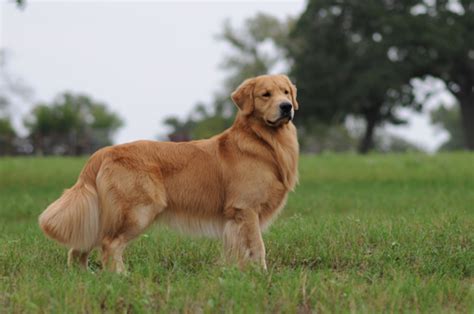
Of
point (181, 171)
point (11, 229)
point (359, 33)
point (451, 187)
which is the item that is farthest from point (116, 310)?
point (359, 33)

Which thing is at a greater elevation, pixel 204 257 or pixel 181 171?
pixel 181 171

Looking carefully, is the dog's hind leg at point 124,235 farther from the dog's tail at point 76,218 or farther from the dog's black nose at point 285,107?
the dog's black nose at point 285,107

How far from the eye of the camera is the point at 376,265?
6.29 meters

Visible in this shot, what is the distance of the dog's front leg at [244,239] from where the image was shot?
637 centimetres

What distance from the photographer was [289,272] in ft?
18.8

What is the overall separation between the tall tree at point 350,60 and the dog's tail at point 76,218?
34023mm

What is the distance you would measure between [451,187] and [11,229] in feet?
28.7

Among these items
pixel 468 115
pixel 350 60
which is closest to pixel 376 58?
pixel 350 60

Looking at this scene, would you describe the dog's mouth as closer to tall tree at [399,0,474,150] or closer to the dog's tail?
the dog's tail

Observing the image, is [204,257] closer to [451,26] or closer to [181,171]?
[181,171]

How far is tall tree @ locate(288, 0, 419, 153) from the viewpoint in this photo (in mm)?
39062

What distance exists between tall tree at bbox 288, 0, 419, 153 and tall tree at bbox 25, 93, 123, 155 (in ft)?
51.5

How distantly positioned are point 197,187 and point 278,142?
938 mm

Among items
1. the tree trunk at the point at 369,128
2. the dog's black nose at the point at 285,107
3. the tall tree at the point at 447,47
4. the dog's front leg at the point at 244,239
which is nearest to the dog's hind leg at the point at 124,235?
the dog's front leg at the point at 244,239
